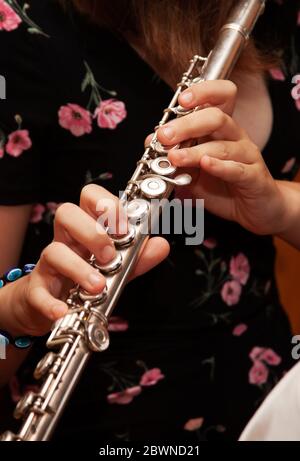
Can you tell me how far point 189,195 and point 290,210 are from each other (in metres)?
0.16

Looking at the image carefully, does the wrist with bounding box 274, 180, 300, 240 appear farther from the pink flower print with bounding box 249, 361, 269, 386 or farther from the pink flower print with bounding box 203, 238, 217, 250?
the pink flower print with bounding box 249, 361, 269, 386

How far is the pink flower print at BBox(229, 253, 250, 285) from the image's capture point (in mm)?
949

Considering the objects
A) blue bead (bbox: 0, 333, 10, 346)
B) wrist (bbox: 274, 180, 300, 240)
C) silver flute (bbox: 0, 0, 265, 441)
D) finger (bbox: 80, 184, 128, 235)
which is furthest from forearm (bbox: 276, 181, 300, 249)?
blue bead (bbox: 0, 333, 10, 346)

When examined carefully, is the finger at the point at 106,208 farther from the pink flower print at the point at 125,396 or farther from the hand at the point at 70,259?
the pink flower print at the point at 125,396

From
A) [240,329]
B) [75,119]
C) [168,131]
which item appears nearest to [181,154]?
[168,131]

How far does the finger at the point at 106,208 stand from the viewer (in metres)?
0.57

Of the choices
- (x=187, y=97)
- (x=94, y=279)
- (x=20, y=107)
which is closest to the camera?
(x=94, y=279)

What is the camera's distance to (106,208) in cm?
57

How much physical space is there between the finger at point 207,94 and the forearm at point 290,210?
8.1 inches

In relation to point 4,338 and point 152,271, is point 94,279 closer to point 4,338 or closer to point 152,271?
point 4,338

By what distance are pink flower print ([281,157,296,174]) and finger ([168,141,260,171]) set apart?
0.86 feet

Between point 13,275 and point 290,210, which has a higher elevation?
point 290,210

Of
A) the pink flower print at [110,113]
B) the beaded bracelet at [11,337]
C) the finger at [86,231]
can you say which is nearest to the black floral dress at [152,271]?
the pink flower print at [110,113]
